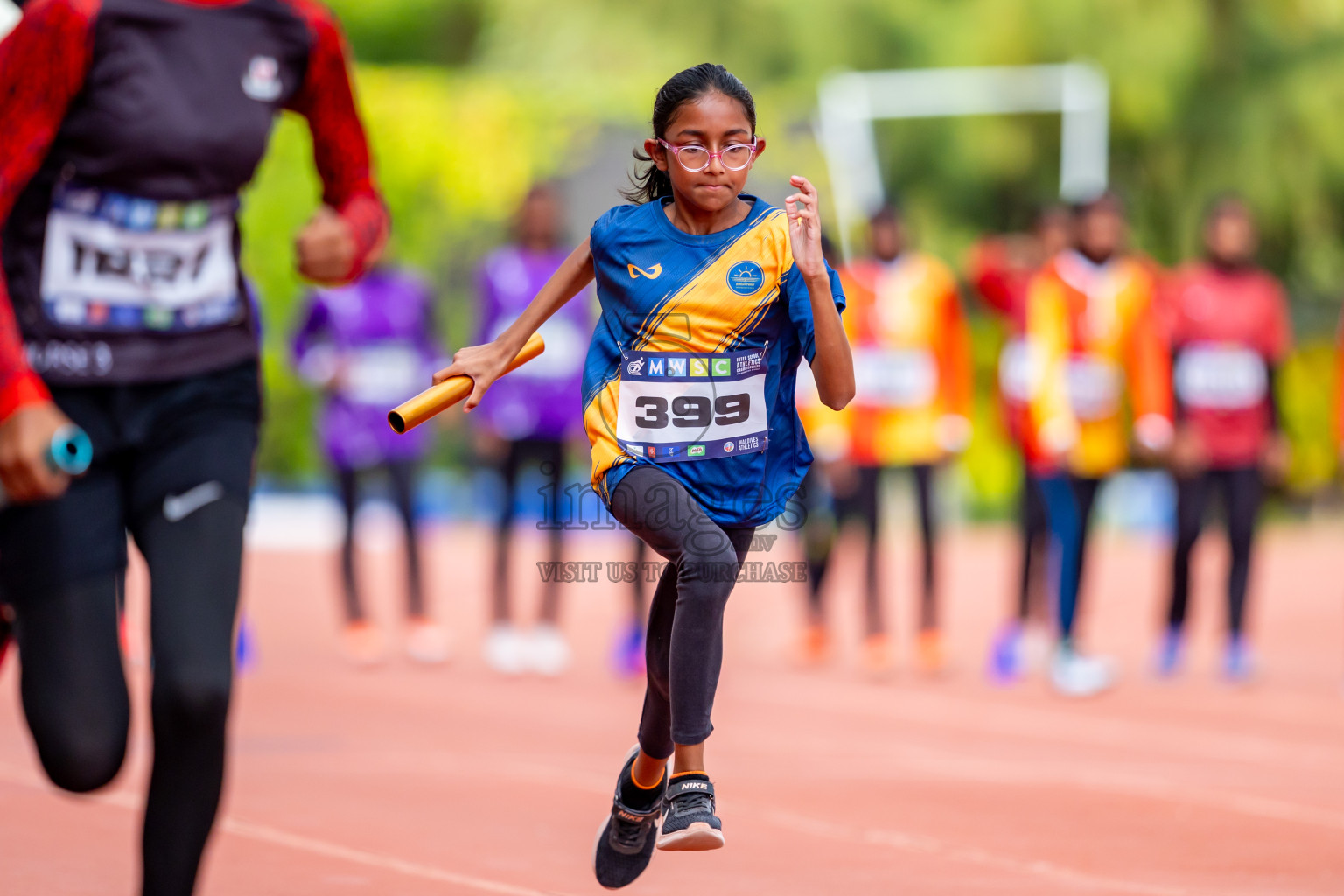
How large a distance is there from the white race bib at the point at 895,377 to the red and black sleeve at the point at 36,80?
669 cm

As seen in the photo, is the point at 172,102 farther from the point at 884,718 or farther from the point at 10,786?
the point at 884,718

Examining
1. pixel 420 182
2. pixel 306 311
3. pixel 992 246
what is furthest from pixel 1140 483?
pixel 306 311

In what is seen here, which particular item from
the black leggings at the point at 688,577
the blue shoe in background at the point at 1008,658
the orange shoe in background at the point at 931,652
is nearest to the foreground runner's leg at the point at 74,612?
the black leggings at the point at 688,577

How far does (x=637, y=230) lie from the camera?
14.6ft

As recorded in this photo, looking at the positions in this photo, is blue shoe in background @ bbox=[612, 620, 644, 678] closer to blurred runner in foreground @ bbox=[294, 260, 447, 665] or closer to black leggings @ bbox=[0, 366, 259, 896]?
blurred runner in foreground @ bbox=[294, 260, 447, 665]

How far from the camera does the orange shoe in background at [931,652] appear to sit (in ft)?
33.1

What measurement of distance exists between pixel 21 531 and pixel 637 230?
156 centimetres

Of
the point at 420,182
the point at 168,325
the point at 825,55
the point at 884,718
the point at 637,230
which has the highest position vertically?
the point at 825,55

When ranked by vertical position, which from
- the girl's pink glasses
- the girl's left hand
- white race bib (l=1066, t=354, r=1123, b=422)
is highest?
the girl's pink glasses

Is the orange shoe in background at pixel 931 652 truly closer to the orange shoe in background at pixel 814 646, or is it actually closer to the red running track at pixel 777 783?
the red running track at pixel 777 783

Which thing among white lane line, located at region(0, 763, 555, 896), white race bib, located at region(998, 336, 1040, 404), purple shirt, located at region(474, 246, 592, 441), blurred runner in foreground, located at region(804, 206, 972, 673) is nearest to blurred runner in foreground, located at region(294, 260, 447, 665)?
purple shirt, located at region(474, 246, 592, 441)

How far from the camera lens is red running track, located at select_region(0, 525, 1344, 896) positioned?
5.23 metres

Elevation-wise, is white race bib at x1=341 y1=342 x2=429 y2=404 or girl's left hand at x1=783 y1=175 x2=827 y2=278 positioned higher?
girl's left hand at x1=783 y1=175 x2=827 y2=278

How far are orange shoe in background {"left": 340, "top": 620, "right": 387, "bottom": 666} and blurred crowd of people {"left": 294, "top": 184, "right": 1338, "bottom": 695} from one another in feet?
0.05
